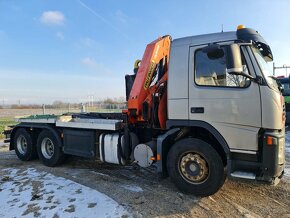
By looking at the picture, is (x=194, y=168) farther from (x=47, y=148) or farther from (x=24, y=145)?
(x=24, y=145)

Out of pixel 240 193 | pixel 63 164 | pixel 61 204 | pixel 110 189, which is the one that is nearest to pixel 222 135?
pixel 240 193

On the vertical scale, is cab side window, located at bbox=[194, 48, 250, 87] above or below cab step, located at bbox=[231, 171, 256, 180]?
above

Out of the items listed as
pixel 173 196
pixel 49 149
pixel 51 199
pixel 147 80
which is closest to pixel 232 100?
pixel 173 196

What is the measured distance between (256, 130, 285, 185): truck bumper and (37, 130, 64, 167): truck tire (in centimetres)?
499

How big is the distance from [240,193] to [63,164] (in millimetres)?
4779

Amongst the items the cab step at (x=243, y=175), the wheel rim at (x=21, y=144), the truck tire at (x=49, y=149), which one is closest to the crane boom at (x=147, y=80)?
the cab step at (x=243, y=175)

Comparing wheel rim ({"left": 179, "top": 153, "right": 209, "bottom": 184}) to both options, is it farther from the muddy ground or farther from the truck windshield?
the truck windshield

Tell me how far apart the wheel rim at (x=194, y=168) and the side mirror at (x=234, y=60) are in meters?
1.63

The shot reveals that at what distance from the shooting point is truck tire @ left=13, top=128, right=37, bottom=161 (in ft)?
25.2

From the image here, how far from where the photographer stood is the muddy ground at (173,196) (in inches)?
161

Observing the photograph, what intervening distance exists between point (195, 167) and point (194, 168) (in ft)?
0.09

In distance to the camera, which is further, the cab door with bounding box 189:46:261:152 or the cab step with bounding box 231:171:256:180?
the cab door with bounding box 189:46:261:152

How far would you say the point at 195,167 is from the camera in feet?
15.1

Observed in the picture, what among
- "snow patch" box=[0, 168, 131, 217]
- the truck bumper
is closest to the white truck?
the truck bumper
